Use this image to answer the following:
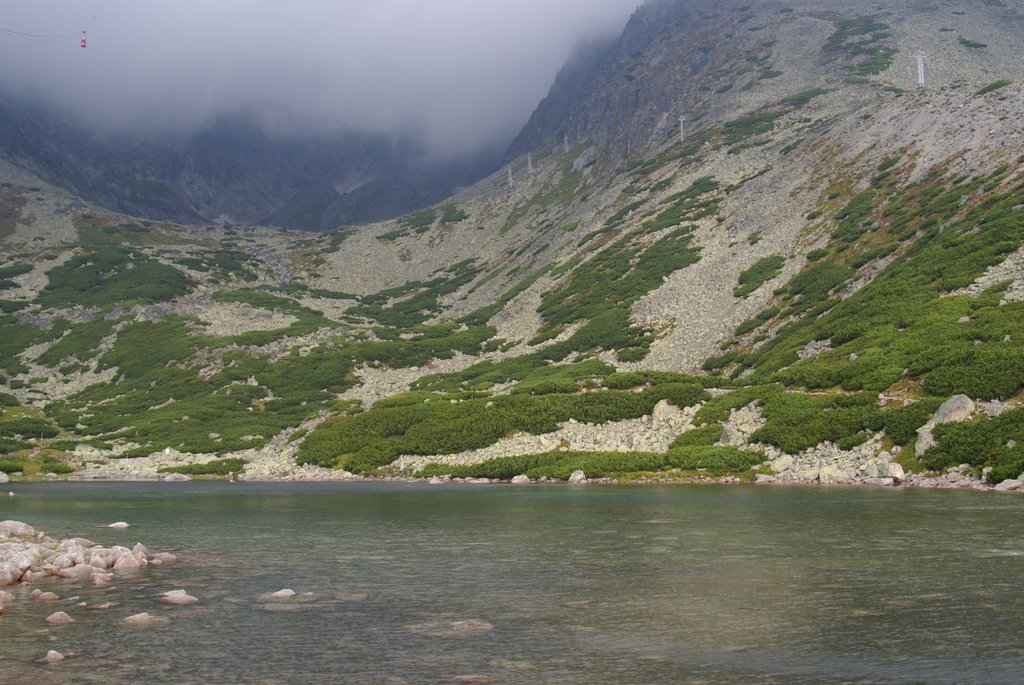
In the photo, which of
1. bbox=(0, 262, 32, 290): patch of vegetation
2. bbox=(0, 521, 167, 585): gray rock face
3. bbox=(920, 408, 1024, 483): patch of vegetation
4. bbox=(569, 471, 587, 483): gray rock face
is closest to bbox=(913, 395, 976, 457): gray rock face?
bbox=(920, 408, 1024, 483): patch of vegetation

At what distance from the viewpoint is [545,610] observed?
1588 centimetres

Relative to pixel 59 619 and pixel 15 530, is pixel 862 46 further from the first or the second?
pixel 59 619

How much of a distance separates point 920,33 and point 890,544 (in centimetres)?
18506

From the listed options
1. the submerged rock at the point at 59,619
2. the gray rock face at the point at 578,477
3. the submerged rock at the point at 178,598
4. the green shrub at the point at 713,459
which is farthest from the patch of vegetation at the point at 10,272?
the submerged rock at the point at 59,619

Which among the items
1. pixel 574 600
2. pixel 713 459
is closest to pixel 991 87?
pixel 713 459

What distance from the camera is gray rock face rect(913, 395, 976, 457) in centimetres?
3916

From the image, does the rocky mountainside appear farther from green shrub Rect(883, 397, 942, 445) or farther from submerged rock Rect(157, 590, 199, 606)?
submerged rock Rect(157, 590, 199, 606)

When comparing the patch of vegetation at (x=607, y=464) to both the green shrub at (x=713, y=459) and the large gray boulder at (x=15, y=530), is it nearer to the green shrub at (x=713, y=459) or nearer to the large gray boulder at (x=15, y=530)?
the green shrub at (x=713, y=459)

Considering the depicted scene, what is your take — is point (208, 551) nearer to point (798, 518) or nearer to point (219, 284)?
point (798, 518)

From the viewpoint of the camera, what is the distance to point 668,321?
90188 mm

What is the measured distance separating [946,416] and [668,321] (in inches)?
1993

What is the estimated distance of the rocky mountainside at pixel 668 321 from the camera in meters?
48.2

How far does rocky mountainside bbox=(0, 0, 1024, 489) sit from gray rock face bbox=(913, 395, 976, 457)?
0.16m

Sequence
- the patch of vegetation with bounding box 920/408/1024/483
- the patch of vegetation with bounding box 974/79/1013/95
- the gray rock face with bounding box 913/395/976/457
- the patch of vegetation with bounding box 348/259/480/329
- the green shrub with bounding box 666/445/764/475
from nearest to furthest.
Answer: the patch of vegetation with bounding box 920/408/1024/483, the gray rock face with bounding box 913/395/976/457, the green shrub with bounding box 666/445/764/475, the patch of vegetation with bounding box 974/79/1013/95, the patch of vegetation with bounding box 348/259/480/329
